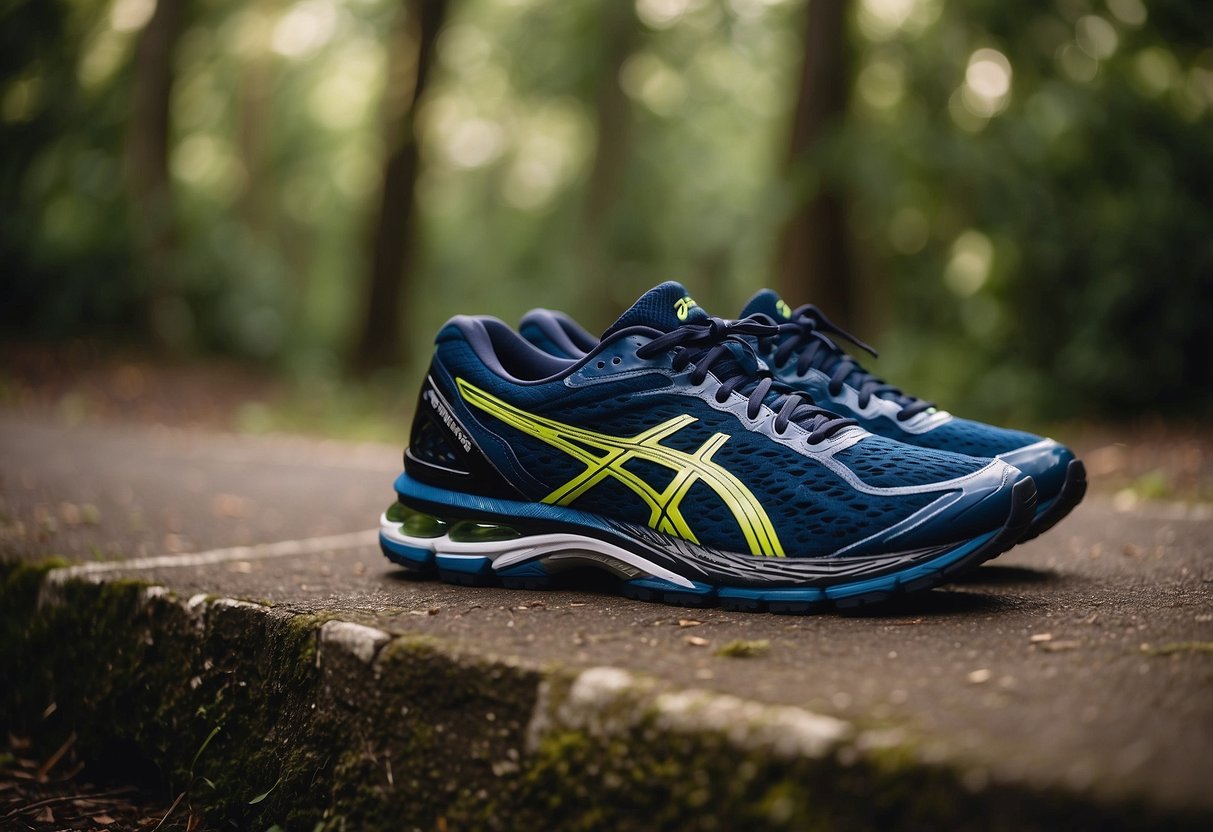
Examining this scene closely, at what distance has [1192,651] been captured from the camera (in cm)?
119

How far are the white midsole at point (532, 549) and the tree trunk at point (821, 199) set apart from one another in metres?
6.40

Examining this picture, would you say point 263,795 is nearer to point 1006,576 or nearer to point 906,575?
point 906,575

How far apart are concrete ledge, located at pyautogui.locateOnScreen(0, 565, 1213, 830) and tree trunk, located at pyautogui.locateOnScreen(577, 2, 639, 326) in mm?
10865

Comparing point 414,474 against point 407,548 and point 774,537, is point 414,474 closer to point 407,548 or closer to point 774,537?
point 407,548

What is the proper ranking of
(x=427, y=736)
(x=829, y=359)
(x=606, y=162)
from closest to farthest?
1. (x=427, y=736)
2. (x=829, y=359)
3. (x=606, y=162)

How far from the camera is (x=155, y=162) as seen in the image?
36.4 feet

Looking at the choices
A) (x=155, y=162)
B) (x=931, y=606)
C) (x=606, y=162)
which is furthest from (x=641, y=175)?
(x=931, y=606)

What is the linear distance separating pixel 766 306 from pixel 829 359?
0.20 metres

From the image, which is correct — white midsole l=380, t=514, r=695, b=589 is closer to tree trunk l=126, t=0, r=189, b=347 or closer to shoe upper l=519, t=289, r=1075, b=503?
shoe upper l=519, t=289, r=1075, b=503

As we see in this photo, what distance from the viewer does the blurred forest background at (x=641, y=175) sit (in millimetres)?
6512

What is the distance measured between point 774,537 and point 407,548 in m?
0.74

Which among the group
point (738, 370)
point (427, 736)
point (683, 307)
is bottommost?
point (427, 736)

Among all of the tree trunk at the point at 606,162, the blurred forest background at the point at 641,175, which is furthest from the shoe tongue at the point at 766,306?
the tree trunk at the point at 606,162

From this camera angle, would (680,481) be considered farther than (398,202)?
No
